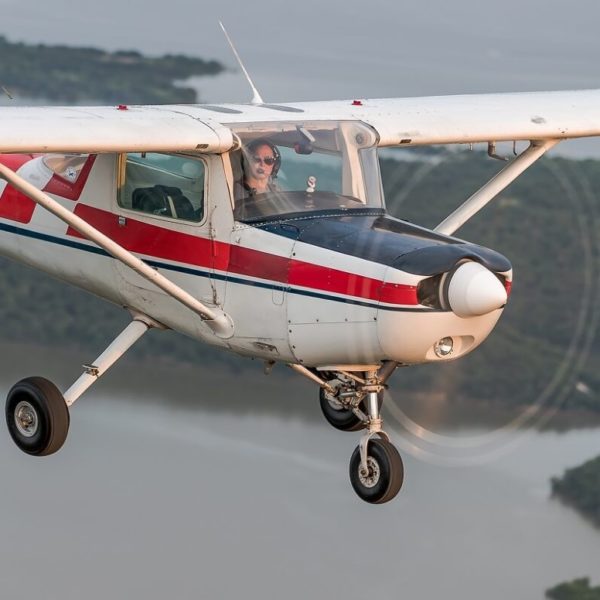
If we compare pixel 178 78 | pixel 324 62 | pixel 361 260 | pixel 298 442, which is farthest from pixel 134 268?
pixel 324 62

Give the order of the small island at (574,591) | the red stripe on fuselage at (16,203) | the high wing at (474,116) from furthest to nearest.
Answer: the small island at (574,591) < the red stripe on fuselage at (16,203) < the high wing at (474,116)

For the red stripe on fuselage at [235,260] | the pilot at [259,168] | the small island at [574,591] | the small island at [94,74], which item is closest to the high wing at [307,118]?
the pilot at [259,168]

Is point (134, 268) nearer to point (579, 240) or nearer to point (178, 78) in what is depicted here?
point (579, 240)

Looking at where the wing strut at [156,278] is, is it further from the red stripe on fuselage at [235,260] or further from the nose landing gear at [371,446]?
the nose landing gear at [371,446]

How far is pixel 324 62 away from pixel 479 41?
13563 mm

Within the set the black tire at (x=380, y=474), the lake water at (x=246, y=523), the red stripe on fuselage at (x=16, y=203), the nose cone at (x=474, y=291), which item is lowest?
the black tire at (x=380, y=474)

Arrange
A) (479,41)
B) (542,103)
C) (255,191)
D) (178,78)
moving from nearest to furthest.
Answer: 1. (255,191)
2. (542,103)
3. (178,78)
4. (479,41)

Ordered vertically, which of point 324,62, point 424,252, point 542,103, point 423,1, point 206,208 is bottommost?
point 424,252

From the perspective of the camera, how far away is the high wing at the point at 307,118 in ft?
43.4

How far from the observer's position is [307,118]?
1438 centimetres

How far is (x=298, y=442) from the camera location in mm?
70062

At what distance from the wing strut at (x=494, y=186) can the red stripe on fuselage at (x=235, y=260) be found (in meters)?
2.94

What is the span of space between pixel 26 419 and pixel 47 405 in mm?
368

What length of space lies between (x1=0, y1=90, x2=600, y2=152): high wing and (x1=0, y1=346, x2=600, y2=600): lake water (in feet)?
165
